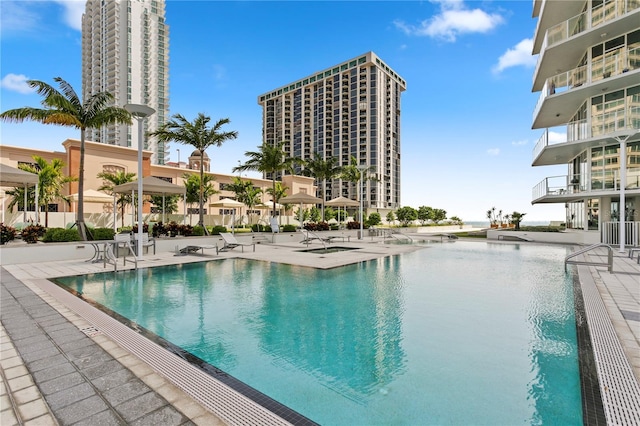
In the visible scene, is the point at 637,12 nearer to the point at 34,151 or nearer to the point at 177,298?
the point at 177,298

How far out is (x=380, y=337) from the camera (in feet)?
14.9

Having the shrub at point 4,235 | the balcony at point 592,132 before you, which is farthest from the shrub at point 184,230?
the balcony at point 592,132

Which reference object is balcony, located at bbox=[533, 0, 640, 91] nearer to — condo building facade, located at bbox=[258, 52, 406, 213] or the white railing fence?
the white railing fence

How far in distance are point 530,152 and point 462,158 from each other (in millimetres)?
11075

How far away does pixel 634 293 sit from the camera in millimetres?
6652

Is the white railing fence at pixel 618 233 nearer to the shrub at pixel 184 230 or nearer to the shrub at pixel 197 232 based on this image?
the shrub at pixel 197 232

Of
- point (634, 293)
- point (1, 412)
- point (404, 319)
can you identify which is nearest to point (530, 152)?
point (634, 293)

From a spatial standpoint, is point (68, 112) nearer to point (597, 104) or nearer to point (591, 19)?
point (591, 19)

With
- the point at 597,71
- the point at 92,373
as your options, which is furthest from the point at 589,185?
the point at 92,373

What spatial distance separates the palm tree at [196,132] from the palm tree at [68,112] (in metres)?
3.61

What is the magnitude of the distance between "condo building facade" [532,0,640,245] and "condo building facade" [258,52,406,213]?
189ft

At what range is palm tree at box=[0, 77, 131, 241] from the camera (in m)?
12.6

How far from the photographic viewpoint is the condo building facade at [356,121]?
8156 centimetres

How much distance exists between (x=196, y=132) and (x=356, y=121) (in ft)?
233
